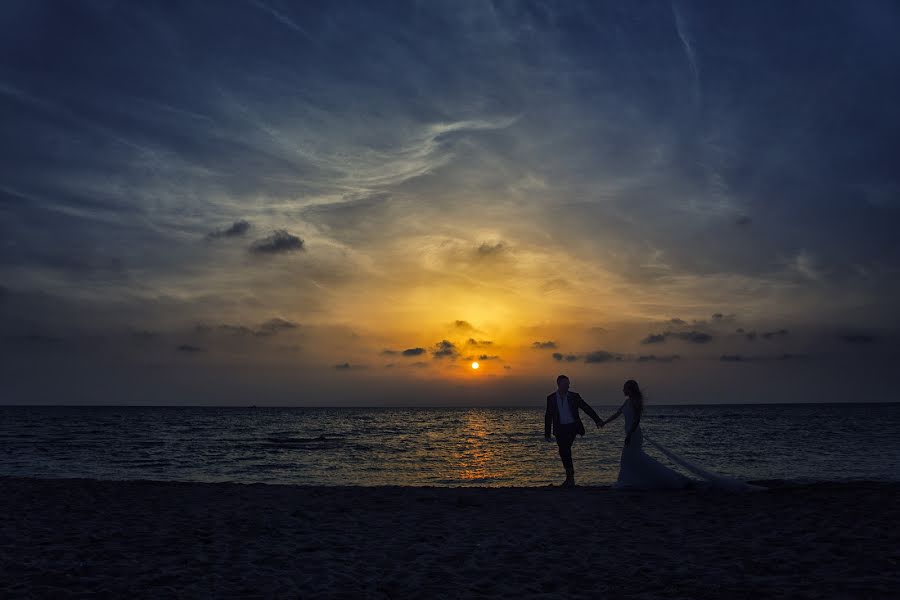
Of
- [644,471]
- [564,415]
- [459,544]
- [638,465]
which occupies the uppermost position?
[564,415]

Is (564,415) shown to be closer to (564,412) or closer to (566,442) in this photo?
(564,412)

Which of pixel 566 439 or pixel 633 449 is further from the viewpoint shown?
pixel 566 439

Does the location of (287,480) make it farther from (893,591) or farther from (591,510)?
(893,591)

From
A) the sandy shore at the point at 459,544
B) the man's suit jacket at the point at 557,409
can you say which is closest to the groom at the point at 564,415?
the man's suit jacket at the point at 557,409

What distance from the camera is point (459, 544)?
8812mm

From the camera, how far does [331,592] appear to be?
6.53 m

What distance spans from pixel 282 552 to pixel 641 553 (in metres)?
4.86

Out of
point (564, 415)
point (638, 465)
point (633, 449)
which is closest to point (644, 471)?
point (638, 465)

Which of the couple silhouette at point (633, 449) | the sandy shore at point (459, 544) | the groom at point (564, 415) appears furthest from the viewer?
the groom at point (564, 415)

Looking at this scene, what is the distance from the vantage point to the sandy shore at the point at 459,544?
21.7 ft

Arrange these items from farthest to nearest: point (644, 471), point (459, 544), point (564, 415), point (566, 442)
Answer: point (566, 442)
point (564, 415)
point (644, 471)
point (459, 544)

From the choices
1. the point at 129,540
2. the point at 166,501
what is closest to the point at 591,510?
the point at 129,540

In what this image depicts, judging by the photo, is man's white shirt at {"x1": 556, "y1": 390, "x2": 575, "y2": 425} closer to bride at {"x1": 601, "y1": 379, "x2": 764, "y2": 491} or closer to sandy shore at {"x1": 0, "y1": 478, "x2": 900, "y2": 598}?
bride at {"x1": 601, "y1": 379, "x2": 764, "y2": 491}

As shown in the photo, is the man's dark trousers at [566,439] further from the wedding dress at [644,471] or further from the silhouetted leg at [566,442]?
the wedding dress at [644,471]
